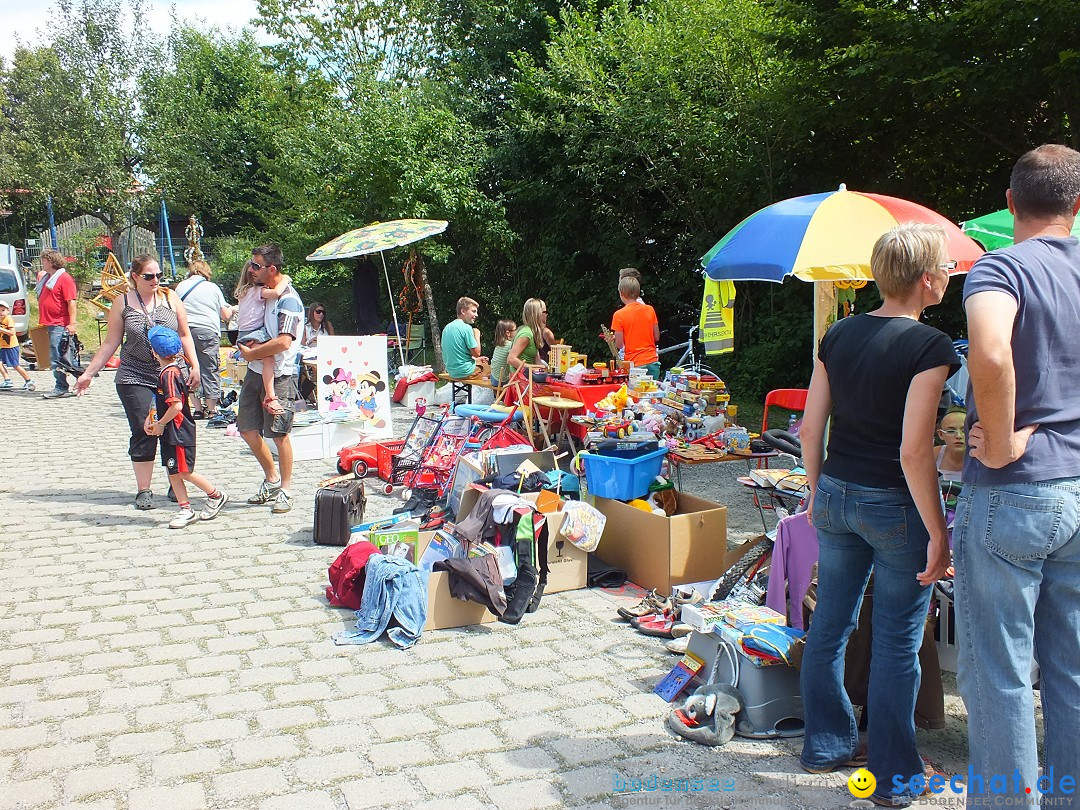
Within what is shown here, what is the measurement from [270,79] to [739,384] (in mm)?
19216

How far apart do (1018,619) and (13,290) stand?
58.2 feet

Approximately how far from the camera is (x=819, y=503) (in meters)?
3.04

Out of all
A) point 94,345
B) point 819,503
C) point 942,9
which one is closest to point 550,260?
point 942,9

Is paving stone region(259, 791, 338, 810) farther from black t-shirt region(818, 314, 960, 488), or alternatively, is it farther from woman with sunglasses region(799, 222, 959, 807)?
black t-shirt region(818, 314, 960, 488)

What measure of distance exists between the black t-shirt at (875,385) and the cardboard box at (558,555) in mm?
2238

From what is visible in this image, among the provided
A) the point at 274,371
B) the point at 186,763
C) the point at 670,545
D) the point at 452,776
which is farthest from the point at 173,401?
the point at 452,776

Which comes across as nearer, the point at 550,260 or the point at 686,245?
the point at 686,245

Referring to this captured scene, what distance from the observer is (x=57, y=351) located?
41.8 feet

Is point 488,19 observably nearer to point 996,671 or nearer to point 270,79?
point 270,79

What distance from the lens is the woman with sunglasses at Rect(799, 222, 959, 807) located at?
2.74m

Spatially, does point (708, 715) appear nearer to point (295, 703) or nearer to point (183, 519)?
point (295, 703)

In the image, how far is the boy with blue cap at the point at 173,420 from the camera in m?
6.27

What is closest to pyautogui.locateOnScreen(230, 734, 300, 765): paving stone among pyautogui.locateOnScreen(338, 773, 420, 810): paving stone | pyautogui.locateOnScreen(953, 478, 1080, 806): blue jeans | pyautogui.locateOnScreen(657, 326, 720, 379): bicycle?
pyautogui.locateOnScreen(338, 773, 420, 810): paving stone

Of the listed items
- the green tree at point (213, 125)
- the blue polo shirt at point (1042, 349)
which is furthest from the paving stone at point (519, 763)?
the green tree at point (213, 125)
